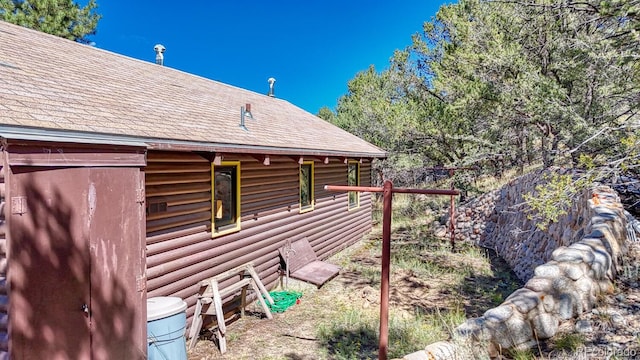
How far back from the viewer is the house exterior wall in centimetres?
502

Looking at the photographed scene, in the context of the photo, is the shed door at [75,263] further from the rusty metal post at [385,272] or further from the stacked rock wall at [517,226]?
the stacked rock wall at [517,226]

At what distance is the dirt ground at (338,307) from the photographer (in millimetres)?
5121

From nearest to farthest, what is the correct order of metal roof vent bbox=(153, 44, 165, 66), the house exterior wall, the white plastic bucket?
the white plastic bucket < the house exterior wall < metal roof vent bbox=(153, 44, 165, 66)

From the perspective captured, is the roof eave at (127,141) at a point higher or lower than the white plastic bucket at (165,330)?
A: higher

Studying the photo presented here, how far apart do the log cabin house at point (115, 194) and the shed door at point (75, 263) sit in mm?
10

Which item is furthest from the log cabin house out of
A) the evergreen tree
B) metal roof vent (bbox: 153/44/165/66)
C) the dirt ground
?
the evergreen tree

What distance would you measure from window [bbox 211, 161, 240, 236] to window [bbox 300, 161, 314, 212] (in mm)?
2817

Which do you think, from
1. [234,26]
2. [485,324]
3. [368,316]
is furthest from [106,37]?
[485,324]

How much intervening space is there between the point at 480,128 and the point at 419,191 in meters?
8.89

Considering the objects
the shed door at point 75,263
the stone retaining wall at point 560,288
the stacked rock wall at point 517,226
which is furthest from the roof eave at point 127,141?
the stacked rock wall at point 517,226

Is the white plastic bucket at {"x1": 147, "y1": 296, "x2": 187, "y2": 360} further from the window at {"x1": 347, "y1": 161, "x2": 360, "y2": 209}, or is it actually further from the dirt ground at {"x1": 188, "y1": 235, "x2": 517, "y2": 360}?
the window at {"x1": 347, "y1": 161, "x2": 360, "y2": 209}

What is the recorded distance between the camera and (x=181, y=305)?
449 centimetres

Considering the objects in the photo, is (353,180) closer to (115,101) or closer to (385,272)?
(115,101)

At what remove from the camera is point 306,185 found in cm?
955
